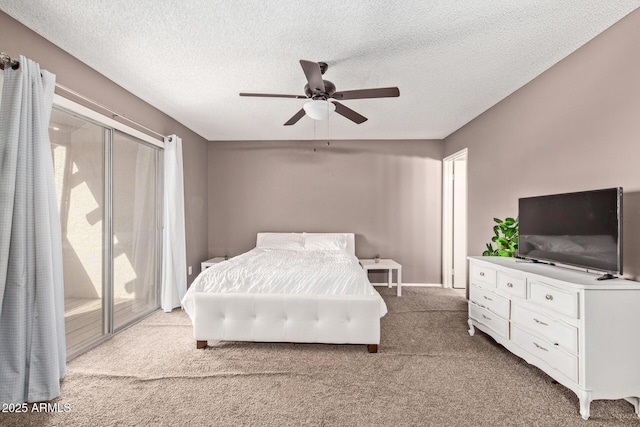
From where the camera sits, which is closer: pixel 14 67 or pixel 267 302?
pixel 14 67

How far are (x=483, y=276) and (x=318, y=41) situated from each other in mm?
2541

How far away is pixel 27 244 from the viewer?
6.28ft

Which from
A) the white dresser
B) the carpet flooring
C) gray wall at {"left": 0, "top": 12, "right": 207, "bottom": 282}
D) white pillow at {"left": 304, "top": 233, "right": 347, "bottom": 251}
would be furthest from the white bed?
gray wall at {"left": 0, "top": 12, "right": 207, "bottom": 282}

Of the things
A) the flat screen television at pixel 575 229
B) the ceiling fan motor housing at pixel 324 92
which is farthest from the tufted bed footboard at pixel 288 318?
the ceiling fan motor housing at pixel 324 92

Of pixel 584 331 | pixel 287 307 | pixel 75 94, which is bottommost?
pixel 287 307

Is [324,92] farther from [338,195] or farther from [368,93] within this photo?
[338,195]

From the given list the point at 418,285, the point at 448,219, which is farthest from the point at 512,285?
the point at 418,285

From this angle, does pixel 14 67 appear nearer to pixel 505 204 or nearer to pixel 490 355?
pixel 490 355

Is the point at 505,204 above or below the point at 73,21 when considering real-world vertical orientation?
below

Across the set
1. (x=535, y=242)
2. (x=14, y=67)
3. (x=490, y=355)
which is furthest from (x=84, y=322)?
(x=535, y=242)

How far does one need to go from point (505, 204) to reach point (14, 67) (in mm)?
4424

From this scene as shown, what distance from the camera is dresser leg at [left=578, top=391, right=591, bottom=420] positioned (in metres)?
1.73

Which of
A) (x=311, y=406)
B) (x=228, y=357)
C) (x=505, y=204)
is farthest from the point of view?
(x=505, y=204)

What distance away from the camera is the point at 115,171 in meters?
3.02
